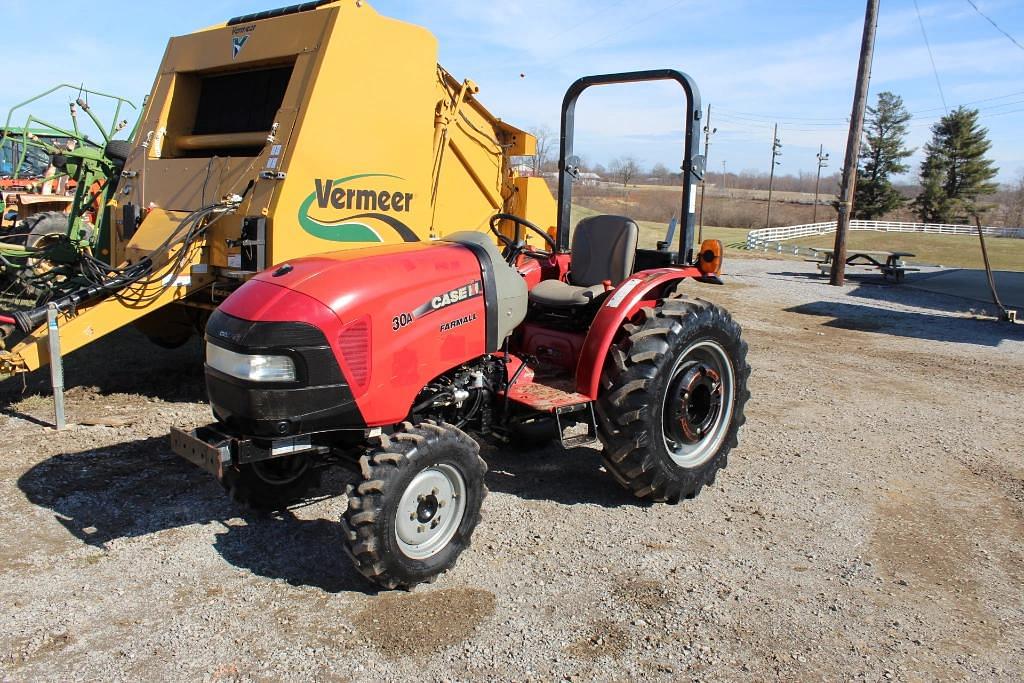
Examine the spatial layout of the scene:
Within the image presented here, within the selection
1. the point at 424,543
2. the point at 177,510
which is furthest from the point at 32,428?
the point at 424,543

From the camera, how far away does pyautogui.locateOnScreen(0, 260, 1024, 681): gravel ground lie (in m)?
2.90

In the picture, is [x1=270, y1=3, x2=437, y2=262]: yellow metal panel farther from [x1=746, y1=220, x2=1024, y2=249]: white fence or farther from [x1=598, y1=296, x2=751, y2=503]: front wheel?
[x1=746, y1=220, x2=1024, y2=249]: white fence

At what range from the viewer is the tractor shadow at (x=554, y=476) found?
14.4 feet

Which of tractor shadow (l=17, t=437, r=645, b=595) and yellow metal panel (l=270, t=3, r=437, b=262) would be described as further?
yellow metal panel (l=270, t=3, r=437, b=262)

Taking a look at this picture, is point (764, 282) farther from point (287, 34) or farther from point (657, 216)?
point (657, 216)

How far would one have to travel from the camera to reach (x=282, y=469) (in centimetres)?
392

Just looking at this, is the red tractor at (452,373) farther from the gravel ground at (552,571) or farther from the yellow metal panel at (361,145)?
the yellow metal panel at (361,145)

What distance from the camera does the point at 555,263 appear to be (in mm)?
5102

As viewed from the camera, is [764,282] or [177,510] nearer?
[177,510]

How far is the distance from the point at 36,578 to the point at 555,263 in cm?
331

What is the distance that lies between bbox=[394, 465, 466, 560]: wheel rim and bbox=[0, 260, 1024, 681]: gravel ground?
20 cm

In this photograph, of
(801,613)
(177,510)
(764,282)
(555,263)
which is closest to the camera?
(801,613)

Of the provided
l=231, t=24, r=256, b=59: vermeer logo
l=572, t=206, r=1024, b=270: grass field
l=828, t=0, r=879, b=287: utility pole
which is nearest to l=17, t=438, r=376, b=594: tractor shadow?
l=231, t=24, r=256, b=59: vermeer logo

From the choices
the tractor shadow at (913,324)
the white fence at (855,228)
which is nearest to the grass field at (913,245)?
the white fence at (855,228)
